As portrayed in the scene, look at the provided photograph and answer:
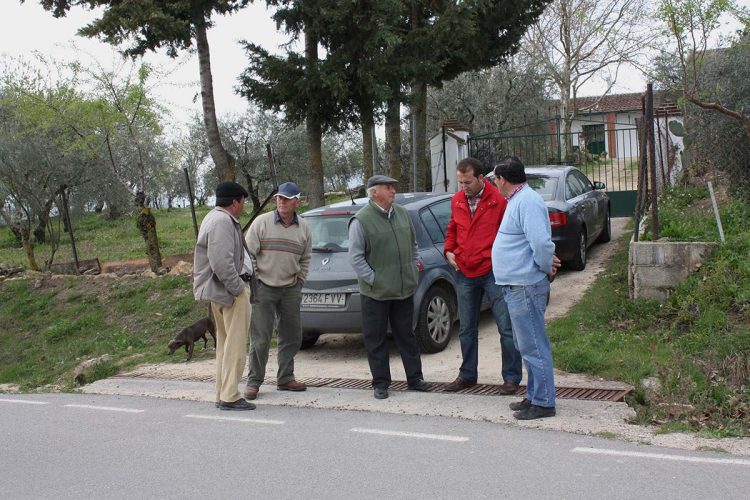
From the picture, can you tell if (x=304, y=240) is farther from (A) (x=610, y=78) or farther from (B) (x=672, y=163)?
(A) (x=610, y=78)

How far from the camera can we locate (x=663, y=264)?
8.68 meters

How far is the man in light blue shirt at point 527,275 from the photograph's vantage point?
19.4 feet

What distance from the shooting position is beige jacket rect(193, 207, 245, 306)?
6809 mm

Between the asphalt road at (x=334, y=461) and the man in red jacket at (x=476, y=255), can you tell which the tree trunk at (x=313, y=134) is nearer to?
the man in red jacket at (x=476, y=255)

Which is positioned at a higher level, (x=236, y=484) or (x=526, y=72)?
(x=526, y=72)

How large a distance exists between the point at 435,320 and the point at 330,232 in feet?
5.16

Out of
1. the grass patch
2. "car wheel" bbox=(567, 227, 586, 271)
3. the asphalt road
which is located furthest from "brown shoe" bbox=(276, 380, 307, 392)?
the grass patch

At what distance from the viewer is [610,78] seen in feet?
137

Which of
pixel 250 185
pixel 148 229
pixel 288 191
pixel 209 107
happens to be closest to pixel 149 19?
pixel 209 107

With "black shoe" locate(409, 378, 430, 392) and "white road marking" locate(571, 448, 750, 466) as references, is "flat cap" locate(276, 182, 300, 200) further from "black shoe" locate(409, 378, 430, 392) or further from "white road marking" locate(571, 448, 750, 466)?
"white road marking" locate(571, 448, 750, 466)

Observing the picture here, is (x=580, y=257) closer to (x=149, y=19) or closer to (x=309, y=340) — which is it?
(x=309, y=340)

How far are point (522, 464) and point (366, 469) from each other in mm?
1010

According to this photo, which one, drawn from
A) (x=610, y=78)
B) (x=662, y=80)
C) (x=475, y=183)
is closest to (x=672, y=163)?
(x=662, y=80)

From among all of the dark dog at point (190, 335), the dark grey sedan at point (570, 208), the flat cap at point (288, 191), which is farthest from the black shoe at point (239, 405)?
the dark grey sedan at point (570, 208)
